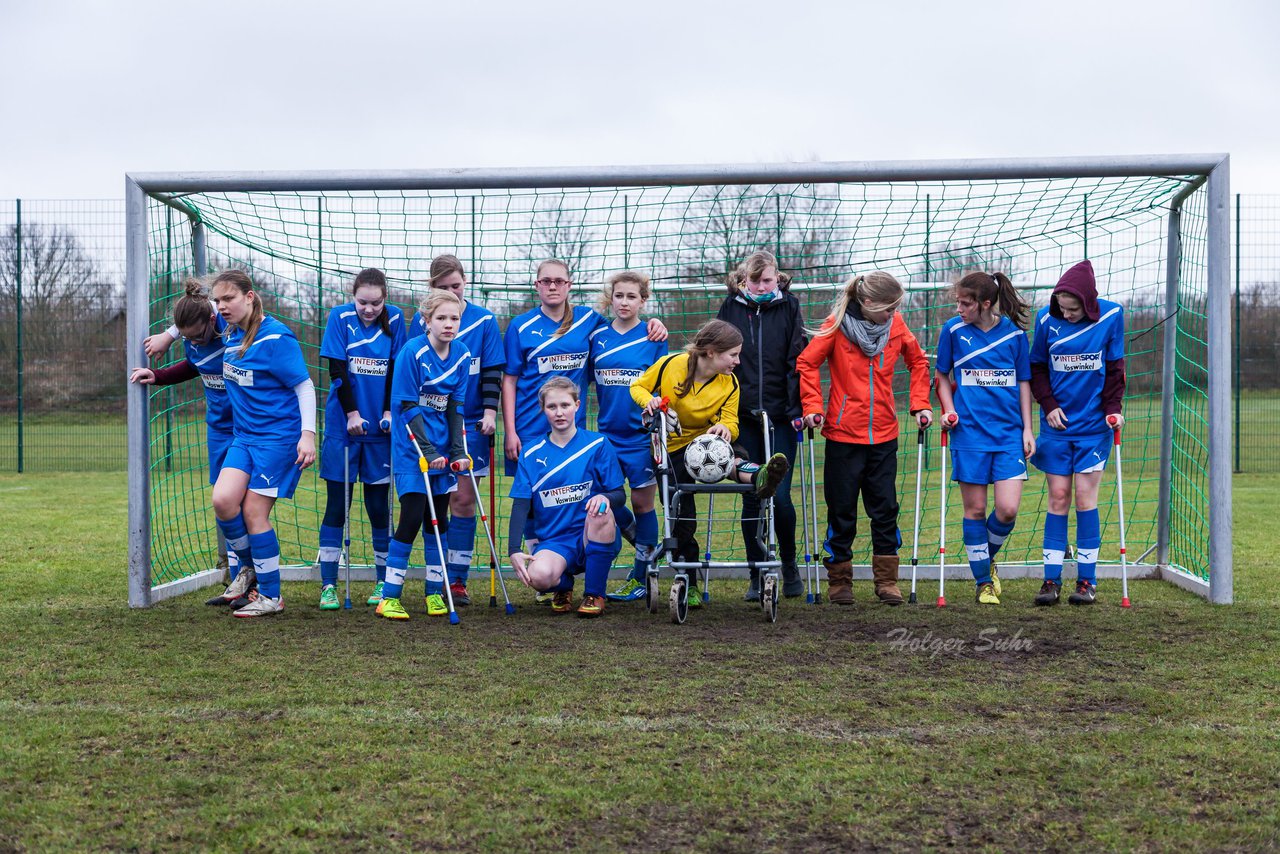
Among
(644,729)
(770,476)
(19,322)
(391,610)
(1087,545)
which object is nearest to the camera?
(644,729)

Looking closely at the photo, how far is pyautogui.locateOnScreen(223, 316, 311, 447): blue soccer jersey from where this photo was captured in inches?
230

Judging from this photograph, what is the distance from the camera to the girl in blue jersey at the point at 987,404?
20.1 ft

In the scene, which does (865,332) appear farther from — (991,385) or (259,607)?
(259,607)

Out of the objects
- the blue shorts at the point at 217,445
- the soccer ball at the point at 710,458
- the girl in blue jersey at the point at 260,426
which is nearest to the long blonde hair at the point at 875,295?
the soccer ball at the point at 710,458

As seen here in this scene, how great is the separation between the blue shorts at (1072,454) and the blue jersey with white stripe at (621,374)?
7.03 feet

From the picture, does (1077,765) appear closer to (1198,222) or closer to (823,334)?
(823,334)

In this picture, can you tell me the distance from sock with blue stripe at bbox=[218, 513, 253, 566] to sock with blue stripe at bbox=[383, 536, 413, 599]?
746 mm

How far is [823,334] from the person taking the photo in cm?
610

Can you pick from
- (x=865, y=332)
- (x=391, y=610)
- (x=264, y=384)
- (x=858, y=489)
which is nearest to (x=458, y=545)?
(x=391, y=610)

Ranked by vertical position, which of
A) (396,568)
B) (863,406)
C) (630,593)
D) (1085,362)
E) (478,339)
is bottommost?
(630,593)

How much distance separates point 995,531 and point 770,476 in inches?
63.9

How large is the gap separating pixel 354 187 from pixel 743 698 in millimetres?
3596

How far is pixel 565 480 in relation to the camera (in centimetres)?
585

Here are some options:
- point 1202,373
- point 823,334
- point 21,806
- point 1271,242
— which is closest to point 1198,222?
point 1202,373
